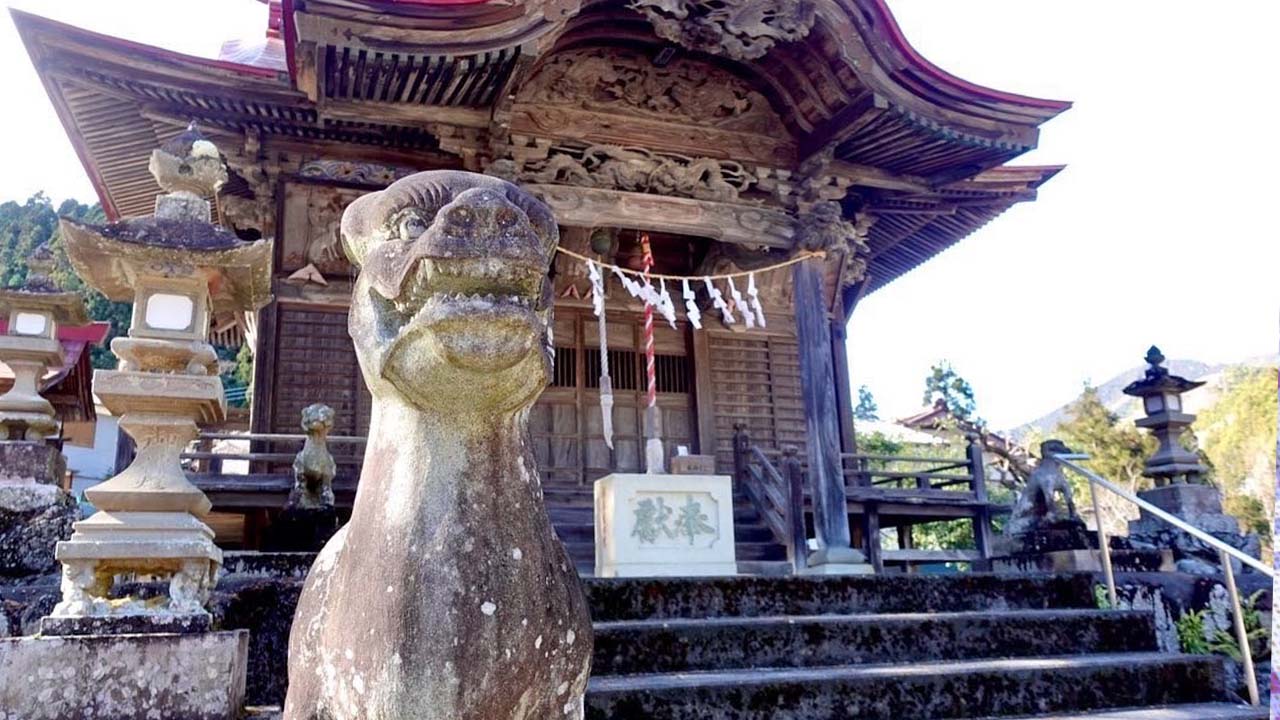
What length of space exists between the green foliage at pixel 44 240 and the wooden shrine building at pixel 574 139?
18.0 meters

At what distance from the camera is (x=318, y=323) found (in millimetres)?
8531

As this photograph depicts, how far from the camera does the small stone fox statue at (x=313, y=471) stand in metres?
5.48

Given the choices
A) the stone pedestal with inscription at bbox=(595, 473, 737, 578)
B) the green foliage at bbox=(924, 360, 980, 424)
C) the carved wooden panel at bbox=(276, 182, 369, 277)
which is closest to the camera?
the stone pedestal with inscription at bbox=(595, 473, 737, 578)

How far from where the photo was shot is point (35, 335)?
20.6 feet

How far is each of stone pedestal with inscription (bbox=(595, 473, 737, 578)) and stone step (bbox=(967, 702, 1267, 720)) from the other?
294cm

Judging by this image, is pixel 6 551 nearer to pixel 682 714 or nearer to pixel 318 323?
pixel 682 714

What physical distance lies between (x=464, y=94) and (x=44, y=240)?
2726 centimetres

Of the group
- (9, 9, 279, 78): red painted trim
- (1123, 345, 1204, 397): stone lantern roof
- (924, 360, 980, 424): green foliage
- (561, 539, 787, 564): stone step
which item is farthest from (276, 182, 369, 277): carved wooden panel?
(924, 360, 980, 424): green foliage

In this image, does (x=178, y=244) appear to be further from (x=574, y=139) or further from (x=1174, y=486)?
(x=1174, y=486)

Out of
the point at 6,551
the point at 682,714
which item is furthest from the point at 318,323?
the point at 682,714

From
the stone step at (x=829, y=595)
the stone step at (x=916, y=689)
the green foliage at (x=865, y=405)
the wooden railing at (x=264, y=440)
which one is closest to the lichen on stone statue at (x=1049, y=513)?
the stone step at (x=829, y=595)

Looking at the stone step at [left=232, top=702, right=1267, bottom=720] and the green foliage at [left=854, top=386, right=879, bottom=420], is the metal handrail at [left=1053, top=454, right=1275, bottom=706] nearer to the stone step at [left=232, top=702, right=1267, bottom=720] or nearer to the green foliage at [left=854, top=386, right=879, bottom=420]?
the stone step at [left=232, top=702, right=1267, bottom=720]

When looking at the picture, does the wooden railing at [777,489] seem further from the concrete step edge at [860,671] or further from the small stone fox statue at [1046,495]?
the concrete step edge at [860,671]

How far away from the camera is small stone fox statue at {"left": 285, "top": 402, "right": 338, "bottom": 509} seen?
5477mm
